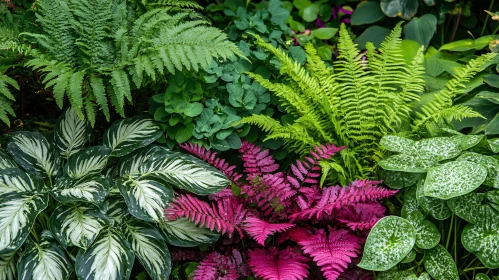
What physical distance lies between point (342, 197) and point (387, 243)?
0.84 feet

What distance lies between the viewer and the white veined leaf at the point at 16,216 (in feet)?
6.44

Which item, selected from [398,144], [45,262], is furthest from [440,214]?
[45,262]

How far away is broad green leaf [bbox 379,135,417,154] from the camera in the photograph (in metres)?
2.17

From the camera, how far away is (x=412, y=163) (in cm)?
212

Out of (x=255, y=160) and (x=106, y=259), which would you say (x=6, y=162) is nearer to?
(x=106, y=259)

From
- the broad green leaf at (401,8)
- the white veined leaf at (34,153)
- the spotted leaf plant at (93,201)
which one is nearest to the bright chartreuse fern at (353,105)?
the spotted leaf plant at (93,201)

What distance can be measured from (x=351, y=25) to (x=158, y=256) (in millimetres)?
1986

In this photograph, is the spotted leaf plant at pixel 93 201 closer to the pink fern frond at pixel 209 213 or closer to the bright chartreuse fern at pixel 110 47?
the pink fern frond at pixel 209 213

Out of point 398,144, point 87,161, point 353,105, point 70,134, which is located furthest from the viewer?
point 353,105

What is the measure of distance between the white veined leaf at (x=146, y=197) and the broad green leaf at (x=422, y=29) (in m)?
1.74

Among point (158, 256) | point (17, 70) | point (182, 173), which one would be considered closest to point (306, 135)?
point (182, 173)

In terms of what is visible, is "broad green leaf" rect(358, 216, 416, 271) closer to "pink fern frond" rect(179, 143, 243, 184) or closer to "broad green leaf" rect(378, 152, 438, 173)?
"broad green leaf" rect(378, 152, 438, 173)

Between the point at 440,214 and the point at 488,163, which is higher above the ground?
the point at 488,163

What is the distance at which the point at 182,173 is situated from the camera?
224cm
